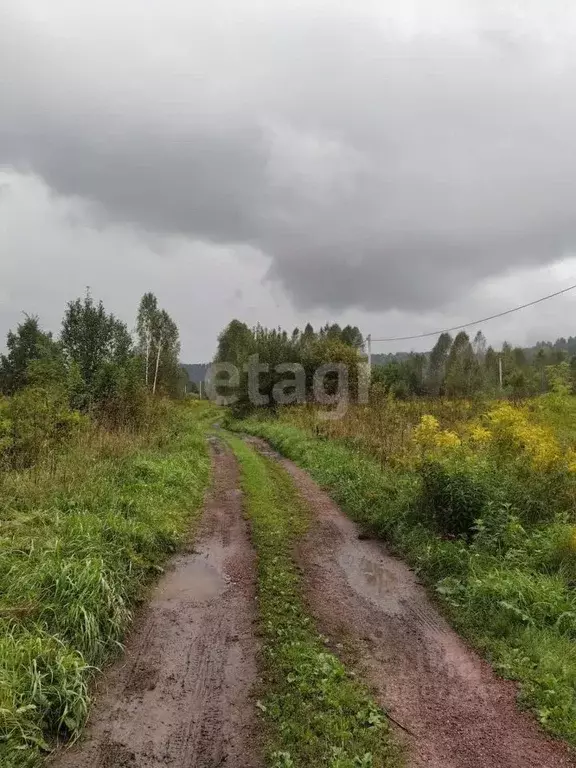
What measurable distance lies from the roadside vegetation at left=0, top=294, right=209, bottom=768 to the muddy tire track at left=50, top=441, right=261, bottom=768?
248mm

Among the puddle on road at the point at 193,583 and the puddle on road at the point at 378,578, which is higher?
the puddle on road at the point at 193,583

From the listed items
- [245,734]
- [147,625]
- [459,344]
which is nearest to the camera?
[245,734]

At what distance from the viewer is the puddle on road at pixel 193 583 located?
653 centimetres

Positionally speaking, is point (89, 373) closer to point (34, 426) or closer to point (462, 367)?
point (34, 426)

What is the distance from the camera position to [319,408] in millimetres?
25406

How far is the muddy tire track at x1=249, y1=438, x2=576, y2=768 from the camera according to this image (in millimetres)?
3867

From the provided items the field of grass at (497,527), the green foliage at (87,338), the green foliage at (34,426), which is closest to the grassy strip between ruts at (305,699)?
the field of grass at (497,527)

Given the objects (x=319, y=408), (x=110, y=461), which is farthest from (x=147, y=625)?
(x=319, y=408)

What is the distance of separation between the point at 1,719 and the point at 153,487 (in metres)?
6.75

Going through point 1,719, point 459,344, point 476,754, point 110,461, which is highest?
point 459,344

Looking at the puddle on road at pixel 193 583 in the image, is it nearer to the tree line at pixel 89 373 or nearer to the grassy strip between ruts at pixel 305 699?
the grassy strip between ruts at pixel 305 699

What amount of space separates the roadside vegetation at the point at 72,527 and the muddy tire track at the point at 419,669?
2.47m

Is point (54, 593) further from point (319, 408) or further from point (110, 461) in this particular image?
point (319, 408)

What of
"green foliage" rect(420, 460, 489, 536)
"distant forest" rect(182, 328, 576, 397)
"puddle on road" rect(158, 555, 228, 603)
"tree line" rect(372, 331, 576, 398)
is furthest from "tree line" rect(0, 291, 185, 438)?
"tree line" rect(372, 331, 576, 398)
